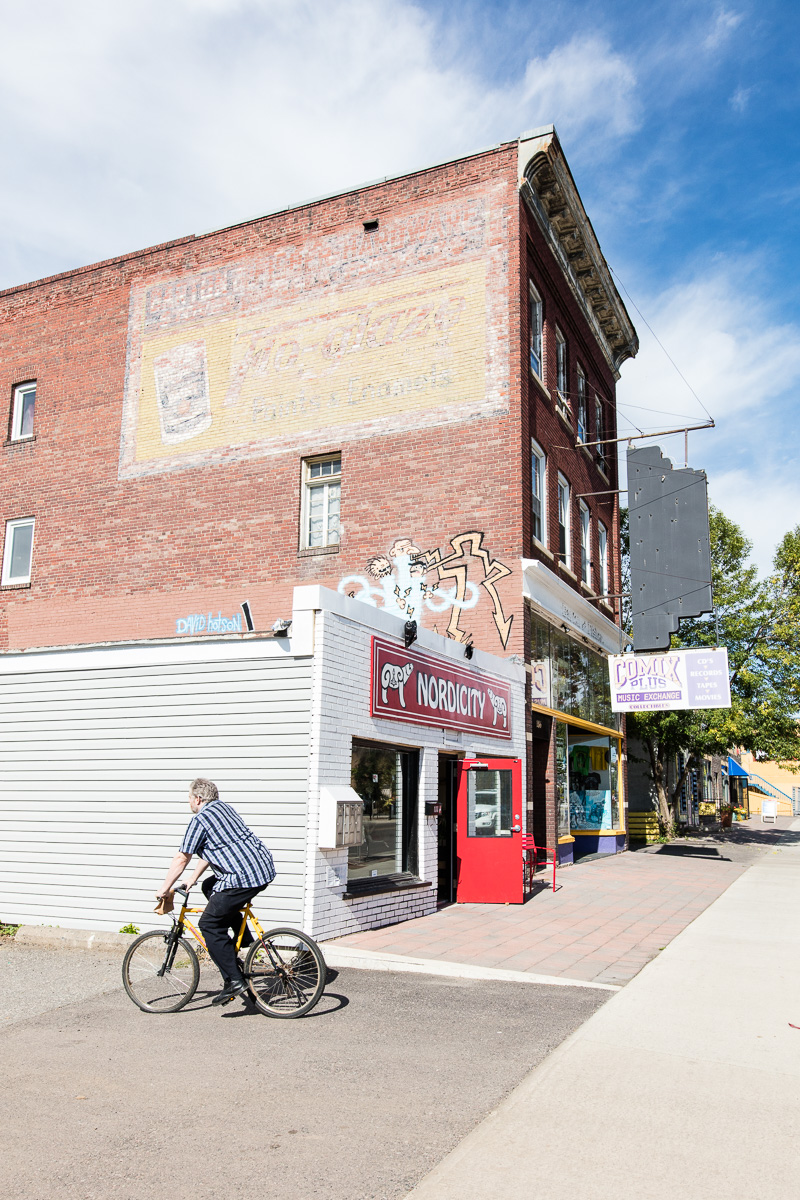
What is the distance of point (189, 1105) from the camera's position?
16.0ft

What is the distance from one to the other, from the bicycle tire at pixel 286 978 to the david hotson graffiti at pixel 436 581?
9069mm

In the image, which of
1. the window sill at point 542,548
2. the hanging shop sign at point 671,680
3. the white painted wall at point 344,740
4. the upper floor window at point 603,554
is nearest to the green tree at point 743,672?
the upper floor window at point 603,554

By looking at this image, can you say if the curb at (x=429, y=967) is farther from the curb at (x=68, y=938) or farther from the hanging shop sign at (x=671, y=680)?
the hanging shop sign at (x=671, y=680)

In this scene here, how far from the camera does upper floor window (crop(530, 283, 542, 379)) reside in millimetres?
17922

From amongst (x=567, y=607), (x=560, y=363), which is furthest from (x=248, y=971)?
(x=560, y=363)

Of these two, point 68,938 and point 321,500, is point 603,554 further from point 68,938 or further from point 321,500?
point 68,938

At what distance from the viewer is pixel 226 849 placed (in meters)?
6.63

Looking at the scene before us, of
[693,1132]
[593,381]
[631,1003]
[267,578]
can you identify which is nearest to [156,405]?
[267,578]

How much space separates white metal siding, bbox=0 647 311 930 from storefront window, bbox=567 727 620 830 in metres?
13.4

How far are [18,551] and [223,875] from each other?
15.7 m

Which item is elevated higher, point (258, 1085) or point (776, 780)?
point (776, 780)

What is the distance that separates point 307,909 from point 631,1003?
3147mm

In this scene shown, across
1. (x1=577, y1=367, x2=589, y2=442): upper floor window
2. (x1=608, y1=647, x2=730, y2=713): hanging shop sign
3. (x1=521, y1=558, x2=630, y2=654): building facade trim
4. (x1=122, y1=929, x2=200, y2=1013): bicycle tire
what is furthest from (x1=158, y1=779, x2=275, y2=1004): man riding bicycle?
(x1=577, y1=367, x2=589, y2=442): upper floor window

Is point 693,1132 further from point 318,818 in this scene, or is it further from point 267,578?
point 267,578
